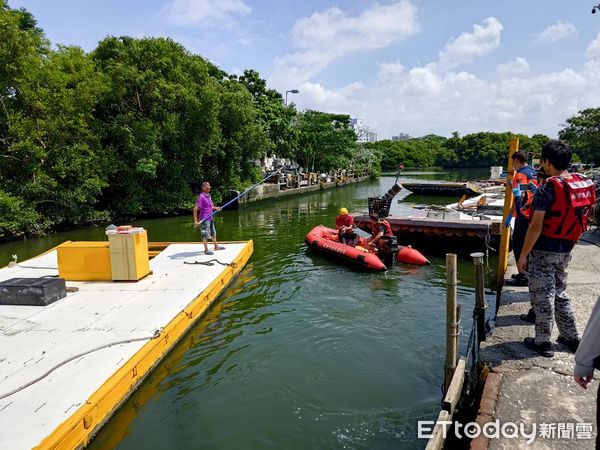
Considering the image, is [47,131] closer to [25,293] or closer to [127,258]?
[127,258]

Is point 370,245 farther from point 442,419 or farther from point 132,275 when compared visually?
point 442,419

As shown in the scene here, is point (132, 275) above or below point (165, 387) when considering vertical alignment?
above

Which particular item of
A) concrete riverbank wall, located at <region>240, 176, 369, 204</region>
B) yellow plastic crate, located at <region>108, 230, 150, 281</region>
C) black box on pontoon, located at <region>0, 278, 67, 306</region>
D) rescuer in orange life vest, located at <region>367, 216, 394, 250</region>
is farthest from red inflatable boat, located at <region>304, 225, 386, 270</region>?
concrete riverbank wall, located at <region>240, 176, 369, 204</region>

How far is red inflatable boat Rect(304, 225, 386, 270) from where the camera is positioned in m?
10.2

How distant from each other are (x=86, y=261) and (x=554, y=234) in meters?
7.79

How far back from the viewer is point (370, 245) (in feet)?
35.6

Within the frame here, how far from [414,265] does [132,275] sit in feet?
22.4

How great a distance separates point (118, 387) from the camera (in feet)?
14.8

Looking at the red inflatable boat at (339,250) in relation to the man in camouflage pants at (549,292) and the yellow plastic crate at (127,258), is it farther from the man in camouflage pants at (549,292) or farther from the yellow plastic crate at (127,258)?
the man in camouflage pants at (549,292)

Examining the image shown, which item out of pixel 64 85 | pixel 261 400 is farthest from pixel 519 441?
pixel 64 85

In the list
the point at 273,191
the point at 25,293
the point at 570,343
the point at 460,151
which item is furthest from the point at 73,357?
the point at 460,151

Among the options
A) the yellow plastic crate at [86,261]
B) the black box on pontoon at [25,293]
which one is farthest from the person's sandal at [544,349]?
the yellow plastic crate at [86,261]

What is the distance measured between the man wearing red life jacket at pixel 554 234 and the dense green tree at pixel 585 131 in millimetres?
31701

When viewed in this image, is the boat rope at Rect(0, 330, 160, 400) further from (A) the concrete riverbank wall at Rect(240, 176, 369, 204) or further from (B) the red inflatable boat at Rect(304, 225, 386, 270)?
(A) the concrete riverbank wall at Rect(240, 176, 369, 204)
